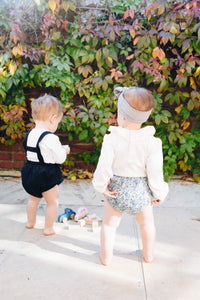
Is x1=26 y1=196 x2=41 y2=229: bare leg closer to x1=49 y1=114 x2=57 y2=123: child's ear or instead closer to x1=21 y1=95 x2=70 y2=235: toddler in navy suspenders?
x1=21 y1=95 x2=70 y2=235: toddler in navy suspenders

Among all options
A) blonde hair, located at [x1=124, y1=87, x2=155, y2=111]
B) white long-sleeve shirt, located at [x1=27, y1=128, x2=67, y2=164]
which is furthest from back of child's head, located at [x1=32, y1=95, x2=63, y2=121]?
blonde hair, located at [x1=124, y1=87, x2=155, y2=111]

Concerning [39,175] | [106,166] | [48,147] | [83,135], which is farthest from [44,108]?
[83,135]

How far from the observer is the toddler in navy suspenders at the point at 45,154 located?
2.05 metres

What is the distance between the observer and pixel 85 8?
10.8ft

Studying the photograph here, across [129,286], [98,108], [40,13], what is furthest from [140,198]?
[40,13]

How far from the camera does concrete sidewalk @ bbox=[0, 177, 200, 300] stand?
1.54 m

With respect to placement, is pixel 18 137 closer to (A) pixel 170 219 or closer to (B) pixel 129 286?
(A) pixel 170 219

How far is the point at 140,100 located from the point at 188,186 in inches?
80.4

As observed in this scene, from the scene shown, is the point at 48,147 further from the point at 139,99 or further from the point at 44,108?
the point at 139,99

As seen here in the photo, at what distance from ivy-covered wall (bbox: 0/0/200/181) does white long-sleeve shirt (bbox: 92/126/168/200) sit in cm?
159

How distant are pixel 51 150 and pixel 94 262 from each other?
80cm

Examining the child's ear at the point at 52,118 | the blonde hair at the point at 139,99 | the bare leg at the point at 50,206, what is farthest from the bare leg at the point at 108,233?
the child's ear at the point at 52,118

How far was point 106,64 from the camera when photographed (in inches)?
131

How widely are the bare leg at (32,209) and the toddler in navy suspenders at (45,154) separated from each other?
0.19 ft
